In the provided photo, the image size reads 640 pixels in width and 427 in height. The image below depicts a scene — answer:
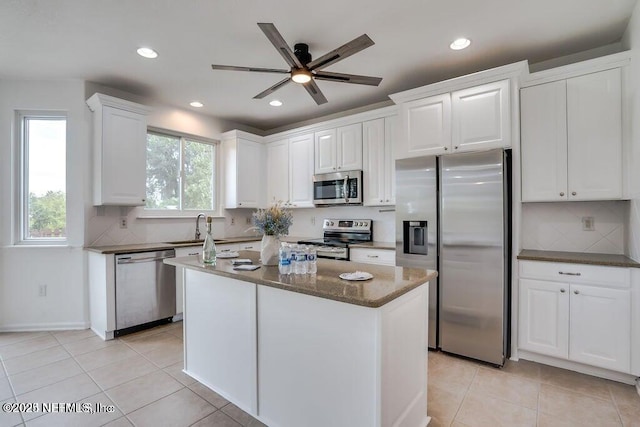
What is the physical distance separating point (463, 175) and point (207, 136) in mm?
3540

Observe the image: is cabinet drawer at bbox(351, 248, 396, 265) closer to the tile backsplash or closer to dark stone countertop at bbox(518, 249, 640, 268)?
dark stone countertop at bbox(518, 249, 640, 268)

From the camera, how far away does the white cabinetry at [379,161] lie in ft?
12.0

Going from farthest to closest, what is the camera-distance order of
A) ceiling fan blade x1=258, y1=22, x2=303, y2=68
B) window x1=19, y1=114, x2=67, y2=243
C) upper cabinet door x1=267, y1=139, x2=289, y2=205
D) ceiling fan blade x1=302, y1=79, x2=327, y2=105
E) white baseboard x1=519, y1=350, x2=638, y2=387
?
1. upper cabinet door x1=267, y1=139, x2=289, y2=205
2. window x1=19, y1=114, x2=67, y2=243
3. ceiling fan blade x1=302, y1=79, x2=327, y2=105
4. white baseboard x1=519, y1=350, x2=638, y2=387
5. ceiling fan blade x1=258, y1=22, x2=303, y2=68

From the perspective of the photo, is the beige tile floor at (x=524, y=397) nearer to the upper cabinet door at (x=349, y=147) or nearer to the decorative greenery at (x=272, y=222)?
the decorative greenery at (x=272, y=222)

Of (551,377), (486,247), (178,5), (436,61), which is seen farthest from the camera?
(436,61)

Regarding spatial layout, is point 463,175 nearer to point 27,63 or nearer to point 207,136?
point 207,136

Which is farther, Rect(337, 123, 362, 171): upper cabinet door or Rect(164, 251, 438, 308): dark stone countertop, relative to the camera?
Rect(337, 123, 362, 171): upper cabinet door

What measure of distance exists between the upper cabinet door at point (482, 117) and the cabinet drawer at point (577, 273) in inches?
41.1

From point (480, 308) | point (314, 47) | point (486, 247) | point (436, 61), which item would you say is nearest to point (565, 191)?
point (486, 247)

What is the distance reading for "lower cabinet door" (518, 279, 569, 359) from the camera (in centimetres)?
245

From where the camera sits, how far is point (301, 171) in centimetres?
450

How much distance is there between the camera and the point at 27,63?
2.98 metres

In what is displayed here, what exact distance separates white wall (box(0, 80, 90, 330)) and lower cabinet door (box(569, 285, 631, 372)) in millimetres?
4670

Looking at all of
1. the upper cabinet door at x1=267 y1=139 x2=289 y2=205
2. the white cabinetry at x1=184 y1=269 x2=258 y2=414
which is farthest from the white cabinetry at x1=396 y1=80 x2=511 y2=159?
the white cabinetry at x1=184 y1=269 x2=258 y2=414
